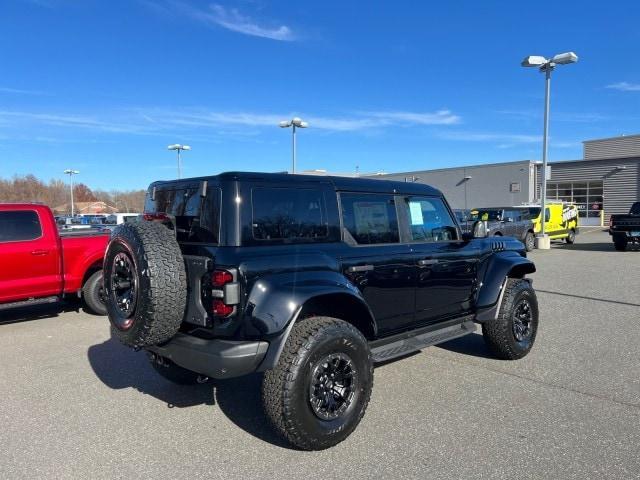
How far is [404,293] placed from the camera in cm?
441

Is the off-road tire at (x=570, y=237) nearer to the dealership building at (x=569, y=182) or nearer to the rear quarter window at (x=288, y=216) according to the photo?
the dealership building at (x=569, y=182)

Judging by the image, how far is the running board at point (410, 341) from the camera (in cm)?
417

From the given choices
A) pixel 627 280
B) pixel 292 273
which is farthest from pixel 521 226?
pixel 292 273

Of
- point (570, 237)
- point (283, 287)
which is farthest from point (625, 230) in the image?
point (283, 287)

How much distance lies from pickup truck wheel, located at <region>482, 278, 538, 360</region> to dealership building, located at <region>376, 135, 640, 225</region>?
1121 inches

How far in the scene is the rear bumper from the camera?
323cm

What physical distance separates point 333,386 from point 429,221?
6.78 ft

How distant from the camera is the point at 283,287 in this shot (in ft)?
11.2

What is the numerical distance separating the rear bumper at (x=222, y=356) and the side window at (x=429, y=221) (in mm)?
2057

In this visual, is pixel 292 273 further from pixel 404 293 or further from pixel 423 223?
pixel 423 223

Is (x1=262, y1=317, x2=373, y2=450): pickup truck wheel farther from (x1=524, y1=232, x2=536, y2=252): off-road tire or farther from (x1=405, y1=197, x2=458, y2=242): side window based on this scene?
(x1=524, y1=232, x2=536, y2=252): off-road tire

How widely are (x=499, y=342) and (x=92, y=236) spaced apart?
6.30 meters

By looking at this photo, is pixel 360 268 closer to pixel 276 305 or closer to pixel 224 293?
pixel 276 305

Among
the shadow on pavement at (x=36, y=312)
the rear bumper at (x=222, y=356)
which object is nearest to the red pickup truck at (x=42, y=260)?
the shadow on pavement at (x=36, y=312)
